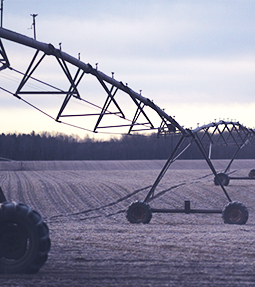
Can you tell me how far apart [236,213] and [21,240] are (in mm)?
11440

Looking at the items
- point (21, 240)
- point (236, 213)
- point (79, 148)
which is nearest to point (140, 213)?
point (236, 213)

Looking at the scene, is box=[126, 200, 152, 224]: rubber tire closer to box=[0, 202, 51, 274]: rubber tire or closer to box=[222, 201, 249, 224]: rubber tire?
box=[222, 201, 249, 224]: rubber tire

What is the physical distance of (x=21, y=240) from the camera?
755 cm

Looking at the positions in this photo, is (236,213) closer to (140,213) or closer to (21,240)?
(140,213)

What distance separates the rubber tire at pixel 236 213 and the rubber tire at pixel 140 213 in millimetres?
2868

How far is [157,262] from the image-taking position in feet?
27.5

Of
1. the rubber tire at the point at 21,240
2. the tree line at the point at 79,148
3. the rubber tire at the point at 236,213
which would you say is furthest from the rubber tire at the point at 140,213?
the tree line at the point at 79,148

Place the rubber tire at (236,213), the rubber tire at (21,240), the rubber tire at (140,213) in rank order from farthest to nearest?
the rubber tire at (236,213) → the rubber tire at (140,213) → the rubber tire at (21,240)

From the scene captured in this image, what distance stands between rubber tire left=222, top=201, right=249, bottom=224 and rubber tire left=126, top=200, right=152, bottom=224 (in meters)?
2.87

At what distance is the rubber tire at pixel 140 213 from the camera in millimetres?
17125

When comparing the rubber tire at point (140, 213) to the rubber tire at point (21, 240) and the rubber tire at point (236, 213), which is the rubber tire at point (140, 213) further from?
the rubber tire at point (21, 240)

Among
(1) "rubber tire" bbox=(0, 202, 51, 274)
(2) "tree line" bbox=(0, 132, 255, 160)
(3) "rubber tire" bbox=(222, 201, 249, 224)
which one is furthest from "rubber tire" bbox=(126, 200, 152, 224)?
(2) "tree line" bbox=(0, 132, 255, 160)

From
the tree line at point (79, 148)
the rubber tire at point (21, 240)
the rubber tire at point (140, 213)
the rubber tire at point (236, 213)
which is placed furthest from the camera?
the tree line at point (79, 148)

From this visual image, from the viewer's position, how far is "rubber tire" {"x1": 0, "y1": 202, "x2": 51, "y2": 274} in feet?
24.3
